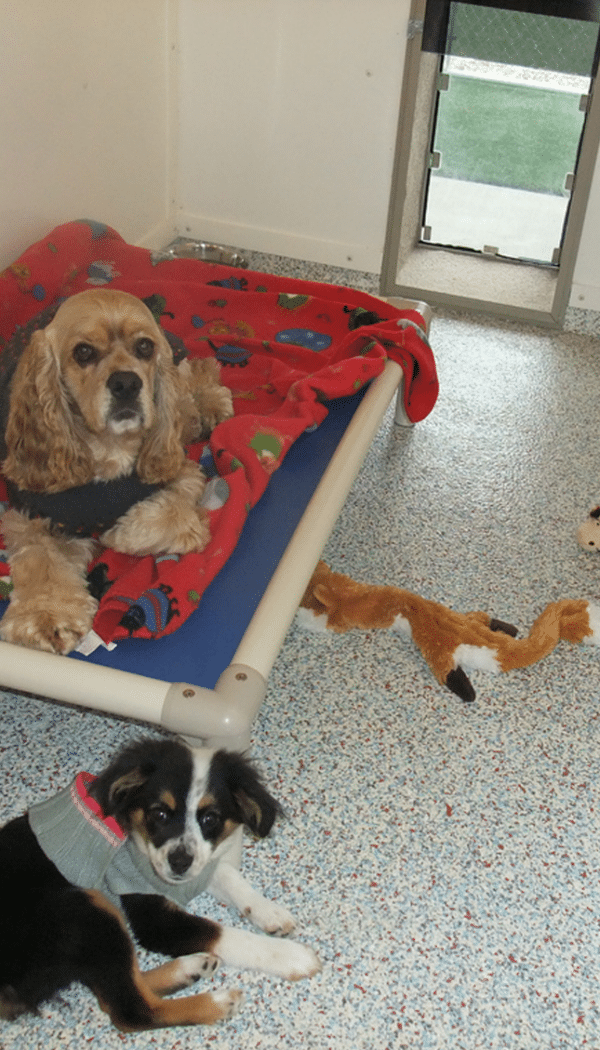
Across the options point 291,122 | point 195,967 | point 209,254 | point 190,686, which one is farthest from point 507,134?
point 195,967

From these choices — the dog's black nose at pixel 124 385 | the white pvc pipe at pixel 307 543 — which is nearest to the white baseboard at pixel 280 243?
the white pvc pipe at pixel 307 543

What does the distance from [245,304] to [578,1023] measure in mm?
2005

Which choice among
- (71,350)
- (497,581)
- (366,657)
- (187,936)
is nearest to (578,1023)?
(187,936)

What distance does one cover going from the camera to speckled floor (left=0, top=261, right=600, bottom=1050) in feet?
4.85

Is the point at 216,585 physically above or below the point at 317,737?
above

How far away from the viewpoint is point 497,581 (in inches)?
92.9

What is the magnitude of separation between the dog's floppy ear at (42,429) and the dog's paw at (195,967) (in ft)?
2.94

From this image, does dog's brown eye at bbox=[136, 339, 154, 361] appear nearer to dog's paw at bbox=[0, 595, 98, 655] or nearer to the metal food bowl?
dog's paw at bbox=[0, 595, 98, 655]

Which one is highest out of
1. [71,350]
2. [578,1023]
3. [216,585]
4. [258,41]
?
[258,41]

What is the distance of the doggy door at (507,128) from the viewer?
3307mm

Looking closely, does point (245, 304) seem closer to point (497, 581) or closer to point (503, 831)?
point (497, 581)

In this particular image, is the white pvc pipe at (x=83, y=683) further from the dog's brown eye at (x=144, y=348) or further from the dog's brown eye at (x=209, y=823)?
the dog's brown eye at (x=144, y=348)

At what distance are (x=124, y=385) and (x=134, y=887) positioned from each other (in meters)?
0.88

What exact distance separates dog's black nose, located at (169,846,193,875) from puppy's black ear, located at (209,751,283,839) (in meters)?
0.11
